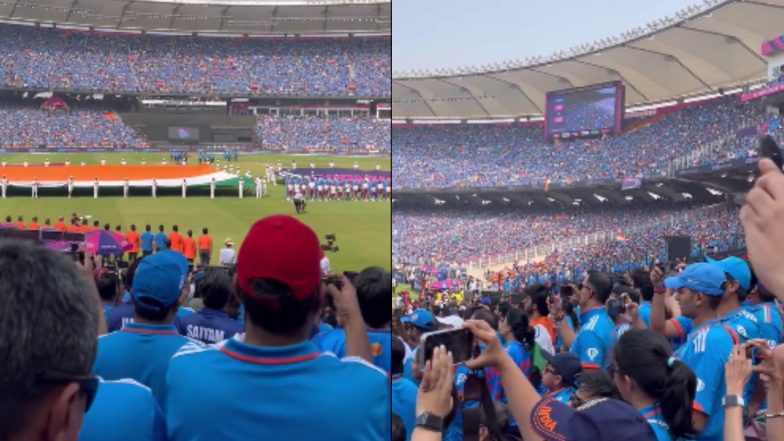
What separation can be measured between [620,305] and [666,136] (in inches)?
826

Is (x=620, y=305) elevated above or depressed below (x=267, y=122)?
below

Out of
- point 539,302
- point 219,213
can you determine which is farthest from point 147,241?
point 539,302

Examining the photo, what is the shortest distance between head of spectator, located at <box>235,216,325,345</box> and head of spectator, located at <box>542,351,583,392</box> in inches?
74.0

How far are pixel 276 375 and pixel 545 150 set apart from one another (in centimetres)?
2779

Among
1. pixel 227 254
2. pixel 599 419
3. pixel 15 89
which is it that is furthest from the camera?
pixel 15 89

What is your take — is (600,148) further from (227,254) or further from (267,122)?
(267,122)

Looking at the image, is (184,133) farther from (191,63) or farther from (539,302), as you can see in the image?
(539,302)

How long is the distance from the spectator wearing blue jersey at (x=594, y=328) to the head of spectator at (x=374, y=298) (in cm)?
151

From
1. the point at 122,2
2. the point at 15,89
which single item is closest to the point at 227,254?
the point at 15,89

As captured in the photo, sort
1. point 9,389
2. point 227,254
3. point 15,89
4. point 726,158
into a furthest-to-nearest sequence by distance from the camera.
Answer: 1. point 15,89
2. point 726,158
3. point 227,254
4. point 9,389

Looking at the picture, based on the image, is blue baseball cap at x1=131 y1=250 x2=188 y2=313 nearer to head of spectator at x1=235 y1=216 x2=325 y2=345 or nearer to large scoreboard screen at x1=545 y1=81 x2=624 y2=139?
head of spectator at x1=235 y1=216 x2=325 y2=345

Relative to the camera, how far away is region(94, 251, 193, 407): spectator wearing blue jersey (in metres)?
2.84

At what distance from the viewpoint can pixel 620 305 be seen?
5457mm

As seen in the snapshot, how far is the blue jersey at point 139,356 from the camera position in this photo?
2824 millimetres
